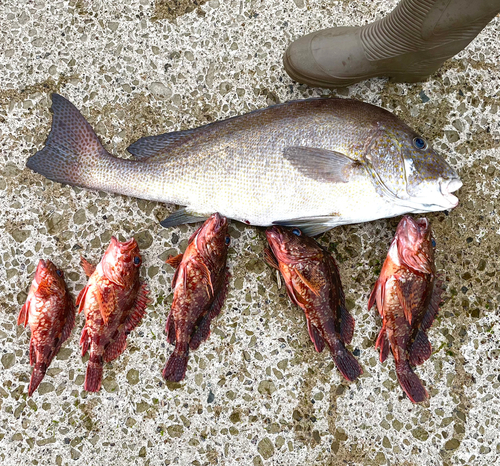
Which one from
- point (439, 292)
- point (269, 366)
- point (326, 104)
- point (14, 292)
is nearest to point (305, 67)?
point (326, 104)

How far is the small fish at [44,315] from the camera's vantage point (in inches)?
97.8

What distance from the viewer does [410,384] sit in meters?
2.56

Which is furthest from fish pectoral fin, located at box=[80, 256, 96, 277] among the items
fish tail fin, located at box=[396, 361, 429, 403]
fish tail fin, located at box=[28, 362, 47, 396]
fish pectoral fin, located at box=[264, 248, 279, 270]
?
fish tail fin, located at box=[396, 361, 429, 403]

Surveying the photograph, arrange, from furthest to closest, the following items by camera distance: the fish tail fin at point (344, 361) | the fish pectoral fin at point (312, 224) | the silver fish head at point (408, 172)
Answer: the fish tail fin at point (344, 361), the fish pectoral fin at point (312, 224), the silver fish head at point (408, 172)

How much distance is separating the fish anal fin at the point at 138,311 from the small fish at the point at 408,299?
1.45 metres

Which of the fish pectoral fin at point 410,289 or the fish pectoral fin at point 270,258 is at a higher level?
the fish pectoral fin at point 270,258

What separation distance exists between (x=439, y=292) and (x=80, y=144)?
8.14 feet

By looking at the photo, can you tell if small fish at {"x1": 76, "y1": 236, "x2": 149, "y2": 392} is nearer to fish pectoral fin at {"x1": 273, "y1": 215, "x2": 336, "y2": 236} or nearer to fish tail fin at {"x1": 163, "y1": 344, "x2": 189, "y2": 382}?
fish tail fin at {"x1": 163, "y1": 344, "x2": 189, "y2": 382}

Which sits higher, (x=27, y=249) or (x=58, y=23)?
(x=58, y=23)

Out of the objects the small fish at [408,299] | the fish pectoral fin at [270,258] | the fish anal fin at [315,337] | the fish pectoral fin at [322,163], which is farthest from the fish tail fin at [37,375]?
the small fish at [408,299]

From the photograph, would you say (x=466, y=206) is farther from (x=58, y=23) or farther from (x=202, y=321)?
(x=58, y=23)

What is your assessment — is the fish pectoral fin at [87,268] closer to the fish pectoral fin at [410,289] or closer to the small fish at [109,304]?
the small fish at [109,304]

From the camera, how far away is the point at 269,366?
2633 millimetres

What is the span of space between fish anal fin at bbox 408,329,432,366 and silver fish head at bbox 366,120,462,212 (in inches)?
34.4
